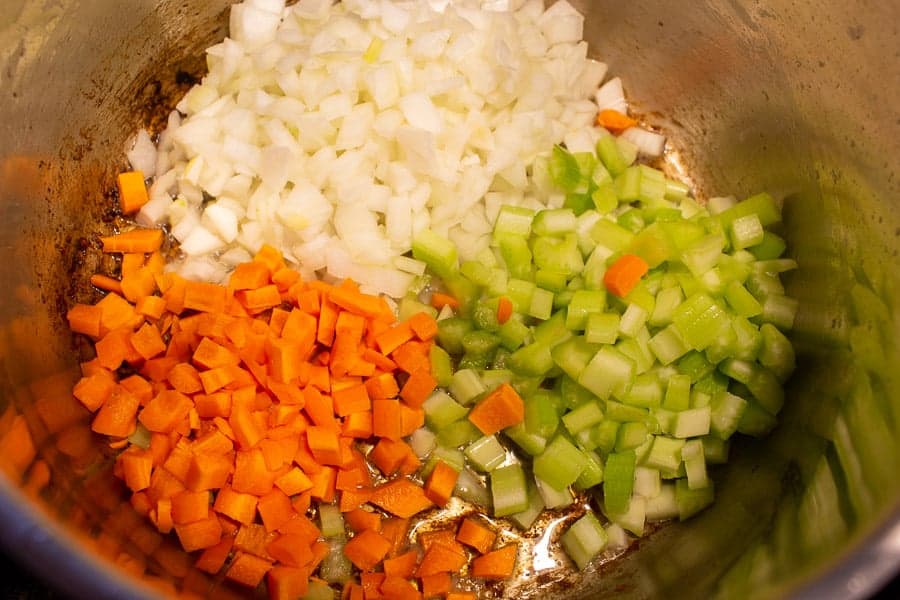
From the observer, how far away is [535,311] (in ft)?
6.26

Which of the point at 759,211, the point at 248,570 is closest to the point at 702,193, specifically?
the point at 759,211

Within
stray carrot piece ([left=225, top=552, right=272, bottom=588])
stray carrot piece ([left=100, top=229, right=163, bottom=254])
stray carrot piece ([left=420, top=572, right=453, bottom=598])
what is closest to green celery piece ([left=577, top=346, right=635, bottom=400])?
stray carrot piece ([left=420, top=572, right=453, bottom=598])

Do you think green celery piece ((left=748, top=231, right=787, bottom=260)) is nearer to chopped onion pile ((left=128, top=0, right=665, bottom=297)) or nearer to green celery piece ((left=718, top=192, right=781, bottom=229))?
green celery piece ((left=718, top=192, right=781, bottom=229))

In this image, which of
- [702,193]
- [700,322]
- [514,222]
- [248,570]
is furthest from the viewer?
[702,193]

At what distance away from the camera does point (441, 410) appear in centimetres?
187

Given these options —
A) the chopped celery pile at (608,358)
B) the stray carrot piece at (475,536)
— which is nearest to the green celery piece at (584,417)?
the chopped celery pile at (608,358)

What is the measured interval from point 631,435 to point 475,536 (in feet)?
1.50

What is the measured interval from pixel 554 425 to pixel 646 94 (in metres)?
1.21

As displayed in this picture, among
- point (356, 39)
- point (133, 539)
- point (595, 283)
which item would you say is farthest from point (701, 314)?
point (133, 539)

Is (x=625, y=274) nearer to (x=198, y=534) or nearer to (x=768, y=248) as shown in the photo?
(x=768, y=248)

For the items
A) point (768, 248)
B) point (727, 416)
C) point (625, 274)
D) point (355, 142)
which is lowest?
point (355, 142)

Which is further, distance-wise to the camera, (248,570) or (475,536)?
(475,536)

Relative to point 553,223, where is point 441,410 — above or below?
below

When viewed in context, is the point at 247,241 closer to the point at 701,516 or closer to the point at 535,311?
the point at 535,311
